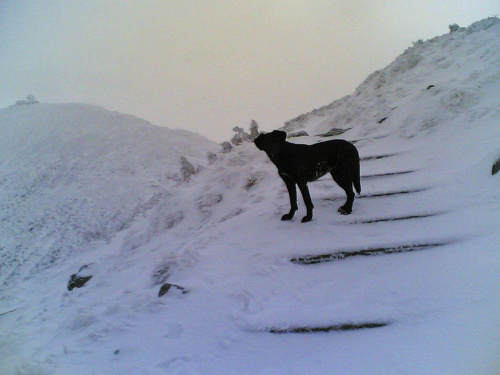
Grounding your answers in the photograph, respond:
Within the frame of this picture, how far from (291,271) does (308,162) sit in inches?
74.1

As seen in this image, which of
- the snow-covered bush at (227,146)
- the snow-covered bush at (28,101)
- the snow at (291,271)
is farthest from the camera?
the snow-covered bush at (28,101)

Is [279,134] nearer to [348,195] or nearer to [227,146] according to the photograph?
A: [348,195]

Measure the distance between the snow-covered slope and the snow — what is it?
0.16 m

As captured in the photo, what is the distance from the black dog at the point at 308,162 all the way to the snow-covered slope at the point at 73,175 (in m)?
8.54

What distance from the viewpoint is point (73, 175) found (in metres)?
14.7

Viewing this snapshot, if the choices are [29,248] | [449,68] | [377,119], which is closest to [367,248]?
[377,119]

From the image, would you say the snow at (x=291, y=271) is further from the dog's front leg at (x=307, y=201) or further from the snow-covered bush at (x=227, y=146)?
the snow-covered bush at (x=227, y=146)

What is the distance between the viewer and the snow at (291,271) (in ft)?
8.59

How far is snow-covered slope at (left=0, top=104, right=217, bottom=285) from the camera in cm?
1079

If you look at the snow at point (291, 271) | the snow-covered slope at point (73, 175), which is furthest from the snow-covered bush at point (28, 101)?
the snow at point (291, 271)

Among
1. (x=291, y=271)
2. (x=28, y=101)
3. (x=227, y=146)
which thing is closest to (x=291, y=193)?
(x=291, y=271)

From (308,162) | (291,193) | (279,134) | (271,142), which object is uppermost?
(279,134)

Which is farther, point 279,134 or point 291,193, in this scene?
point 291,193

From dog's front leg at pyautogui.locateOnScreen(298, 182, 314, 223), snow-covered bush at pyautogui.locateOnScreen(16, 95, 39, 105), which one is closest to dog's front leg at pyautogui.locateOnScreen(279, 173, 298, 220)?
dog's front leg at pyautogui.locateOnScreen(298, 182, 314, 223)
